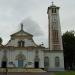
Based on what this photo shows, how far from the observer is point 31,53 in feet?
151

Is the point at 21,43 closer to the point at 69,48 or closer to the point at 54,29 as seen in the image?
the point at 54,29

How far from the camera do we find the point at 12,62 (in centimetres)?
4531

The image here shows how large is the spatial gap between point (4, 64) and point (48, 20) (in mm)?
14221

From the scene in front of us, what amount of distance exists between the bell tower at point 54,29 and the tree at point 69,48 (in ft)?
31.3

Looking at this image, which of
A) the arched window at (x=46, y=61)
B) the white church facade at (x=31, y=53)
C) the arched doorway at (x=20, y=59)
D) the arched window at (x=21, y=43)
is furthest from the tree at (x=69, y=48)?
the arched doorway at (x=20, y=59)

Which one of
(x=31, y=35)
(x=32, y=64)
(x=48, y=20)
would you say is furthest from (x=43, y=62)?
(x=48, y=20)

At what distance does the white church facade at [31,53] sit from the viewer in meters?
45.5

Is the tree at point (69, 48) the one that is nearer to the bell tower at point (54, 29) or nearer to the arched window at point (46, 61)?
the bell tower at point (54, 29)

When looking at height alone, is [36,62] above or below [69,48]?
below

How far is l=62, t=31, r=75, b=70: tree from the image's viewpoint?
56.2m

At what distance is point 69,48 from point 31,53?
13941 mm

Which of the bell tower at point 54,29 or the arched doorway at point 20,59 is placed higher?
the bell tower at point 54,29

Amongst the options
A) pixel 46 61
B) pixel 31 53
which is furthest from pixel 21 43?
pixel 46 61

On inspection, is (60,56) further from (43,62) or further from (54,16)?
(54,16)
